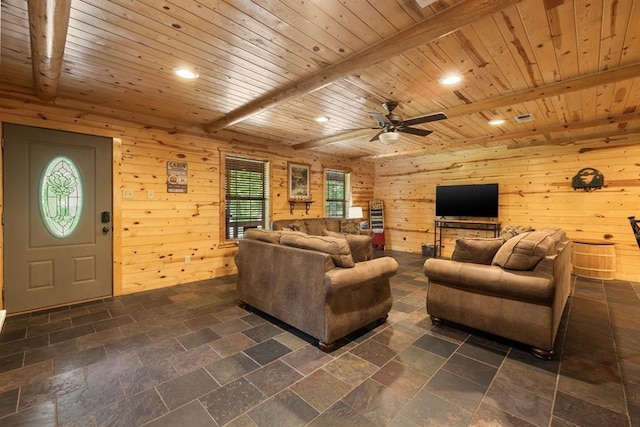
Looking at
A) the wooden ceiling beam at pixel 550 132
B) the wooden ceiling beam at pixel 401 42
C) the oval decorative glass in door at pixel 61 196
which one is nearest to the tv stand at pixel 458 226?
the wooden ceiling beam at pixel 550 132

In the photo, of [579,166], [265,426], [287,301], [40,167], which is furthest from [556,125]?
[40,167]

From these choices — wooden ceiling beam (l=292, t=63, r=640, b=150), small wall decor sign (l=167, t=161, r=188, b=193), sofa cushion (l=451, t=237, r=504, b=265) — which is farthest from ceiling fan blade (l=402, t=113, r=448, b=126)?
small wall decor sign (l=167, t=161, r=188, b=193)

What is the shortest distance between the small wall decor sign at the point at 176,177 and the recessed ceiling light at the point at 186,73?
5.77 feet

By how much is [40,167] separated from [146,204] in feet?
3.69

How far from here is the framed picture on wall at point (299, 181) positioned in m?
5.85

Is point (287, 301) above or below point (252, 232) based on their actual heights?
below

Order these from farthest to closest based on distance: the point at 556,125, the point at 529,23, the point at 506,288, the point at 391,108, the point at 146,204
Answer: the point at 556,125, the point at 146,204, the point at 391,108, the point at 506,288, the point at 529,23

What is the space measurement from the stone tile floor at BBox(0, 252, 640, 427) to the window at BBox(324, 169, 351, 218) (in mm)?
4067

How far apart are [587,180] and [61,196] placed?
25.8 feet

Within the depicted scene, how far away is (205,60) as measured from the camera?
2471 mm

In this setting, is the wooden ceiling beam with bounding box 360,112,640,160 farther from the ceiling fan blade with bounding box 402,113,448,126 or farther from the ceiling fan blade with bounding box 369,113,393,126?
the ceiling fan blade with bounding box 369,113,393,126

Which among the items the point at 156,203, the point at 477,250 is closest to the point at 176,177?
the point at 156,203

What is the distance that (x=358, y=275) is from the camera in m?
2.49

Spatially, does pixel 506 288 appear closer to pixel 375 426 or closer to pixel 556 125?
pixel 375 426
